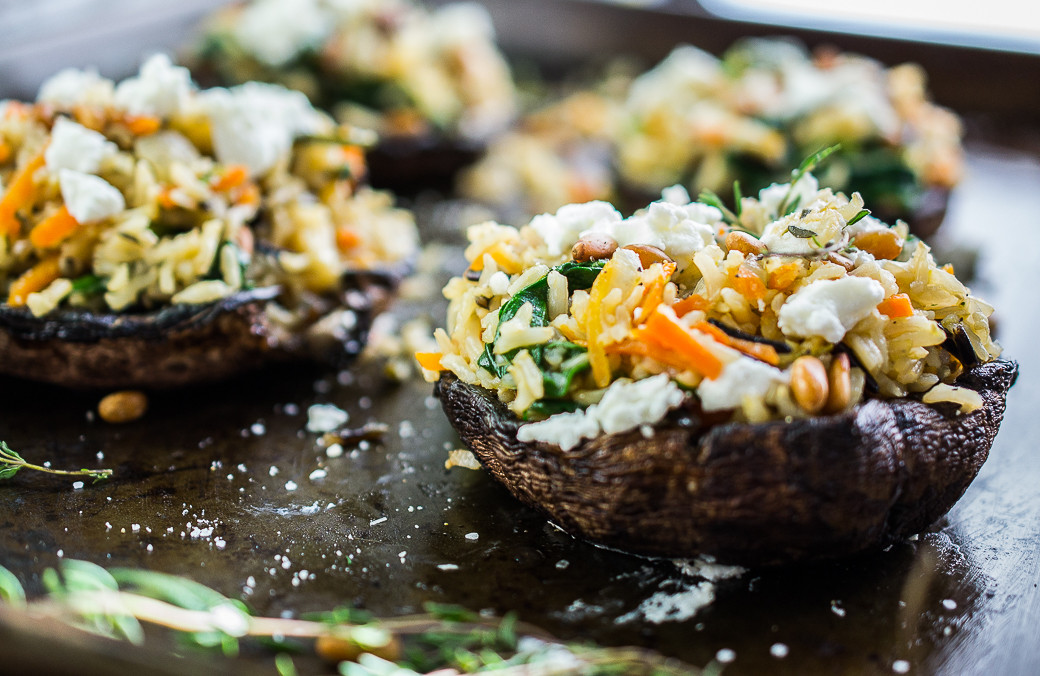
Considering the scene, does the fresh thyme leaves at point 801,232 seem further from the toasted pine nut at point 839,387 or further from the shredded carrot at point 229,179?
the shredded carrot at point 229,179

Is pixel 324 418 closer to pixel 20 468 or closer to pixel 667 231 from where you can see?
pixel 20 468

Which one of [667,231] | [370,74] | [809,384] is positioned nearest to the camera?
[809,384]

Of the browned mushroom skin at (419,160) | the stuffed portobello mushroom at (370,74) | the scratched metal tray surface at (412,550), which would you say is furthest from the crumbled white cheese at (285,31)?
the scratched metal tray surface at (412,550)

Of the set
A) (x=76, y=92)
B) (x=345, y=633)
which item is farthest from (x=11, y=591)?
(x=76, y=92)

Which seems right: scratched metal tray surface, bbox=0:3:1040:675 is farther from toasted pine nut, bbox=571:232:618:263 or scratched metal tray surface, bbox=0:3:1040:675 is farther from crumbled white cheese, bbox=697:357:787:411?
toasted pine nut, bbox=571:232:618:263

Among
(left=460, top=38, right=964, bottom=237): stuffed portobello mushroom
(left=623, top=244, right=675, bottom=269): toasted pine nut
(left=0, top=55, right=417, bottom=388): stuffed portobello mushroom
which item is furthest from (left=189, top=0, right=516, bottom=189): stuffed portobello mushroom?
(left=623, top=244, right=675, bottom=269): toasted pine nut

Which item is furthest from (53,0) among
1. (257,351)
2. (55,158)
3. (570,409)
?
(570,409)
